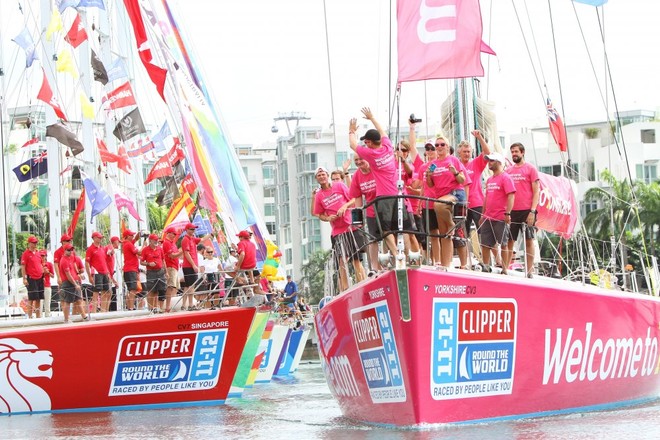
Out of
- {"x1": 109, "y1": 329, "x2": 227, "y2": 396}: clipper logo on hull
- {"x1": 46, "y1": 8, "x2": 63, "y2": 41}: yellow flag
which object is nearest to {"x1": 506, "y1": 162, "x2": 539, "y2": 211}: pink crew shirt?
{"x1": 109, "y1": 329, "x2": 227, "y2": 396}: clipper logo on hull

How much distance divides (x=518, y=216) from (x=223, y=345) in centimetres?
699

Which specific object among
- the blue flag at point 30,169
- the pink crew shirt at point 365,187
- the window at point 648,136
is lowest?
the window at point 648,136

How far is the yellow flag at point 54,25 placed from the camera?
89.3ft

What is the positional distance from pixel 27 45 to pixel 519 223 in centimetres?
1772

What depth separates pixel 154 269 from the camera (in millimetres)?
21734

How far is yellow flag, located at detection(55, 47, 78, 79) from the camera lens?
2986 centimetres

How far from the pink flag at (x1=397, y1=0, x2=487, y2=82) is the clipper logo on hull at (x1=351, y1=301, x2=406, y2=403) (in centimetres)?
256

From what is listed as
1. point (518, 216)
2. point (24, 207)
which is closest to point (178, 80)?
point (518, 216)

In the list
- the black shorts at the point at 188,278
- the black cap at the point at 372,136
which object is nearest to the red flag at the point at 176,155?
the black shorts at the point at 188,278

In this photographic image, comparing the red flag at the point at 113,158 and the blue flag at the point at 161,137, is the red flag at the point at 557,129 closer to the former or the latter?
the red flag at the point at 113,158

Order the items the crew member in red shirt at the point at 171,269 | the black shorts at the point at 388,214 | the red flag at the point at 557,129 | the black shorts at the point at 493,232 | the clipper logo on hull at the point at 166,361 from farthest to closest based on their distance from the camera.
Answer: the crew member in red shirt at the point at 171,269 < the clipper logo on hull at the point at 166,361 < the red flag at the point at 557,129 < the black shorts at the point at 493,232 < the black shorts at the point at 388,214

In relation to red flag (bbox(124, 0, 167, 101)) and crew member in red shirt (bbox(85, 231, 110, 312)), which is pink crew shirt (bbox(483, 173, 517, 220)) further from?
red flag (bbox(124, 0, 167, 101))

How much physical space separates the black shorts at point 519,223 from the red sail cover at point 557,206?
1837 mm

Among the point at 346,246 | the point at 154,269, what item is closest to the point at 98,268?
the point at 154,269
